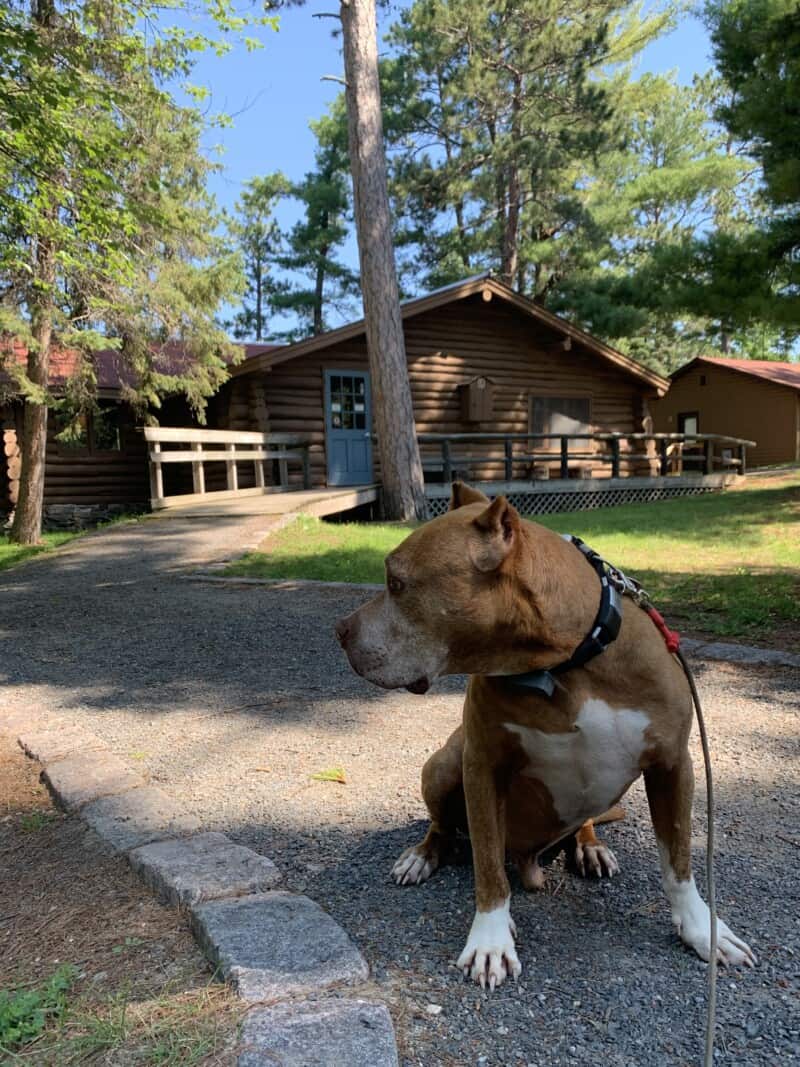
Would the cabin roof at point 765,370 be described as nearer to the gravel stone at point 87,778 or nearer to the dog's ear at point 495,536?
the gravel stone at point 87,778

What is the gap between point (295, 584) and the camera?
7559 mm

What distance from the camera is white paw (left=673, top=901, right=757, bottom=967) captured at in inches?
77.6

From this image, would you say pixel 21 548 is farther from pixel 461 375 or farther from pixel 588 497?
pixel 588 497

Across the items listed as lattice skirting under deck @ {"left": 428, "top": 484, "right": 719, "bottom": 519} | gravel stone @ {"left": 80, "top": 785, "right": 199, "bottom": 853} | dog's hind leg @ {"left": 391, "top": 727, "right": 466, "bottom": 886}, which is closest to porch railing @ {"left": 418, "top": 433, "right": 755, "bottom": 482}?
lattice skirting under deck @ {"left": 428, "top": 484, "right": 719, "bottom": 519}

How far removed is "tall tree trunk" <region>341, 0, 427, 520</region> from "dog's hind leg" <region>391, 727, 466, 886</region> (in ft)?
34.7

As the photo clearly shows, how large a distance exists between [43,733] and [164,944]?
2251 mm

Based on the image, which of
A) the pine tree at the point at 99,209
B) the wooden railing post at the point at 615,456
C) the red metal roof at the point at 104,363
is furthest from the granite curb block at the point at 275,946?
the wooden railing post at the point at 615,456

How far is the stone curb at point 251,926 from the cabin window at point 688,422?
110 feet

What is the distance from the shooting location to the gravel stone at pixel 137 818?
2.64m

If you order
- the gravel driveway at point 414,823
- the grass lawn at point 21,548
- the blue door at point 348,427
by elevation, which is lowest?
the gravel driveway at point 414,823

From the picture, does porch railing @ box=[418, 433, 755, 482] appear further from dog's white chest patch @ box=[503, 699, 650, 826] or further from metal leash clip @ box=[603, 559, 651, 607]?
dog's white chest patch @ box=[503, 699, 650, 826]

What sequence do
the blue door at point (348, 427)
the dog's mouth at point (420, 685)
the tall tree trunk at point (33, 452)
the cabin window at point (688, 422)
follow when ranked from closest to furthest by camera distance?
the dog's mouth at point (420, 685) < the tall tree trunk at point (33, 452) < the blue door at point (348, 427) < the cabin window at point (688, 422)

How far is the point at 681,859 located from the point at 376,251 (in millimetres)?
11940

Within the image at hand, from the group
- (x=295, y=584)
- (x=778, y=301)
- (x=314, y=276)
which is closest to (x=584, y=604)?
(x=295, y=584)
